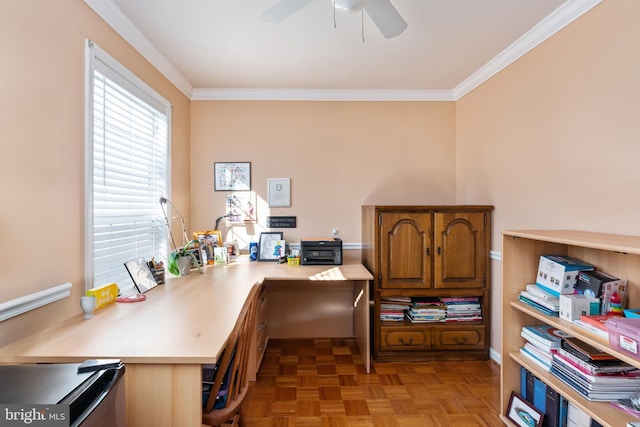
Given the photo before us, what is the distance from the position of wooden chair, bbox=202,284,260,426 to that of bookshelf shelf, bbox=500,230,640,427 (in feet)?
4.90

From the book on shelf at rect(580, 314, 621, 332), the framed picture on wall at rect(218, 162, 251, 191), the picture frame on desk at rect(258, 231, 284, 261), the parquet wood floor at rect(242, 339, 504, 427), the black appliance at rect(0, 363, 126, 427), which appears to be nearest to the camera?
the black appliance at rect(0, 363, 126, 427)

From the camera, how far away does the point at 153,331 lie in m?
1.40

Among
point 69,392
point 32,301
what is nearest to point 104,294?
point 32,301

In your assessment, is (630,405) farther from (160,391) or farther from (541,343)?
(160,391)

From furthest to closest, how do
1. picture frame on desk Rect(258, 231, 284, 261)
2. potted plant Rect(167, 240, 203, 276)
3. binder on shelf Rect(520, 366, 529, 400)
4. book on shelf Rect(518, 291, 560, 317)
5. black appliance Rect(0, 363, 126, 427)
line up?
picture frame on desk Rect(258, 231, 284, 261) < potted plant Rect(167, 240, 203, 276) < binder on shelf Rect(520, 366, 529, 400) < book on shelf Rect(518, 291, 560, 317) < black appliance Rect(0, 363, 126, 427)

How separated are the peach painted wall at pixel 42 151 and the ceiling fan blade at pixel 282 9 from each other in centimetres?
100

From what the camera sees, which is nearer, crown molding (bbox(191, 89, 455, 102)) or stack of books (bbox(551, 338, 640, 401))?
stack of books (bbox(551, 338, 640, 401))

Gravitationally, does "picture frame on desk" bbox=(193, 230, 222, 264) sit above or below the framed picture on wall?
below

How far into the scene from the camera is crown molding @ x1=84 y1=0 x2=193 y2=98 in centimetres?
186

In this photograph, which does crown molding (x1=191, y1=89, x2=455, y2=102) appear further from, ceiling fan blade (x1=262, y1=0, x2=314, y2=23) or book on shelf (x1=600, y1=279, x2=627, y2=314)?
book on shelf (x1=600, y1=279, x2=627, y2=314)

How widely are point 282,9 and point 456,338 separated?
2778mm

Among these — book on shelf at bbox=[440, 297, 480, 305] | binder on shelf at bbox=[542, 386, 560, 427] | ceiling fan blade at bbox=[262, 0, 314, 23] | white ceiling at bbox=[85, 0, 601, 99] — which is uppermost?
white ceiling at bbox=[85, 0, 601, 99]

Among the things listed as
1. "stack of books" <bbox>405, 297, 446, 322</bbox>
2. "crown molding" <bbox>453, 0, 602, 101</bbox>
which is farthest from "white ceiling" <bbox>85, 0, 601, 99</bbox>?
"stack of books" <bbox>405, 297, 446, 322</bbox>

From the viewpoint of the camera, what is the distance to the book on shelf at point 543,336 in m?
1.73
